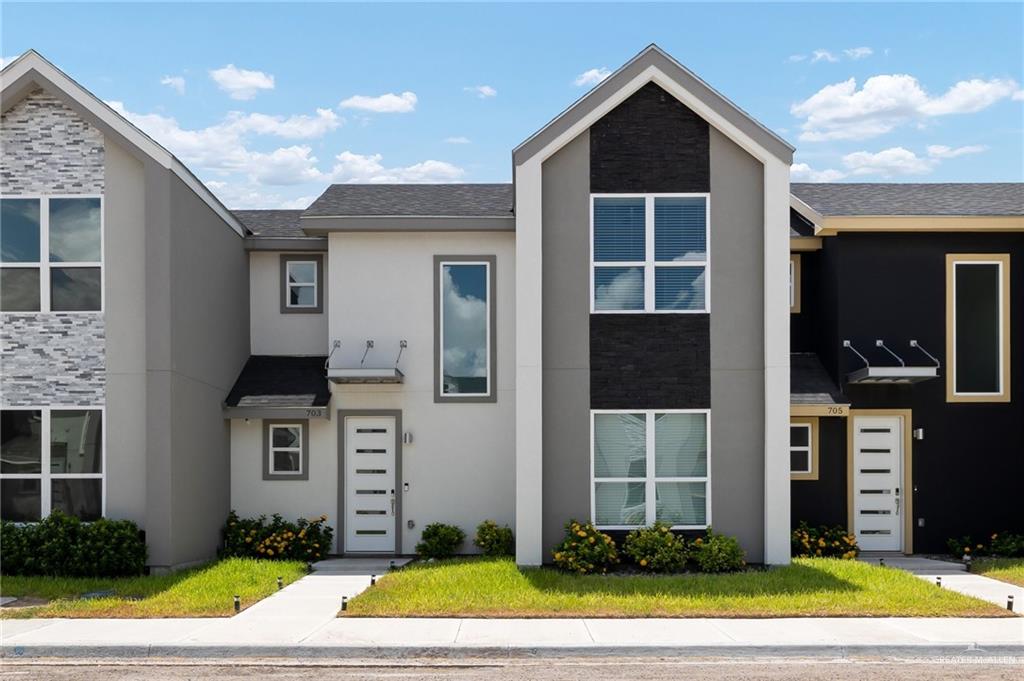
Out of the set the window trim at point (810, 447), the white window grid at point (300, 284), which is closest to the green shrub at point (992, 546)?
the window trim at point (810, 447)

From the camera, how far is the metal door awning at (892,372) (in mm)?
16250

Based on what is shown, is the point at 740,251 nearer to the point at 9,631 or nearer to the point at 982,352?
the point at 982,352

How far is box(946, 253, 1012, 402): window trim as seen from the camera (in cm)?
1719

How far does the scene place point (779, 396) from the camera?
1440 cm

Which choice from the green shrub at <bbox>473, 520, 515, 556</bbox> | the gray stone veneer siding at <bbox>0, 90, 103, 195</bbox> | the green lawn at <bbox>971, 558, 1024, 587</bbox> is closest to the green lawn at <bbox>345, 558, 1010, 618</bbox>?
the green lawn at <bbox>971, 558, 1024, 587</bbox>

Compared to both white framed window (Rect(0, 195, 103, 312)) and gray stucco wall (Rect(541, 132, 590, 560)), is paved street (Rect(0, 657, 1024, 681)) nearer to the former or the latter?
gray stucco wall (Rect(541, 132, 590, 560))

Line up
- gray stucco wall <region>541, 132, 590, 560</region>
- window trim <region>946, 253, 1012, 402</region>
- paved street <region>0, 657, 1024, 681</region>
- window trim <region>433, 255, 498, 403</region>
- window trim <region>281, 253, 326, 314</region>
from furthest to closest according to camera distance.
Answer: window trim <region>281, 253, 326, 314</region>, window trim <region>946, 253, 1012, 402</region>, window trim <region>433, 255, 498, 403</region>, gray stucco wall <region>541, 132, 590, 560</region>, paved street <region>0, 657, 1024, 681</region>

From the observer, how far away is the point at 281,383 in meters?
17.1

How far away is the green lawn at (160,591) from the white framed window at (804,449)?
Result: 28.8ft

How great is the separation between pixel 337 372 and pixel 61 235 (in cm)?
474

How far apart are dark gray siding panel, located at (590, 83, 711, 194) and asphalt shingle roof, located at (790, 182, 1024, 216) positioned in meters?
3.71

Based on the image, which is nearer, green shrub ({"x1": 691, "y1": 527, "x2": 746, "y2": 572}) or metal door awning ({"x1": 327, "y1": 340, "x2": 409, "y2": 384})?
green shrub ({"x1": 691, "y1": 527, "x2": 746, "y2": 572})

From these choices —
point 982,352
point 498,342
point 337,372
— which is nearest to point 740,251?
point 498,342

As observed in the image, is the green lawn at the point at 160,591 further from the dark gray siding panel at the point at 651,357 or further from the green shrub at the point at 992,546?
the green shrub at the point at 992,546
